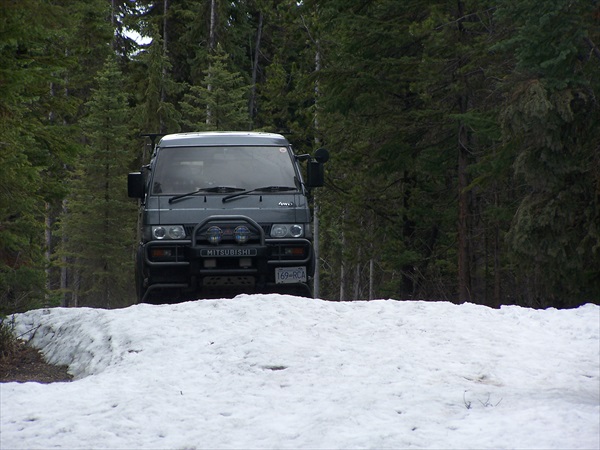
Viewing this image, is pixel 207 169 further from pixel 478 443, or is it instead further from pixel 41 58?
pixel 478 443

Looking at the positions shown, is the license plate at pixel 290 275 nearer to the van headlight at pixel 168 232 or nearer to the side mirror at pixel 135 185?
the van headlight at pixel 168 232

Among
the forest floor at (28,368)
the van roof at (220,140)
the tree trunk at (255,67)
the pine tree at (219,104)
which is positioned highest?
the tree trunk at (255,67)

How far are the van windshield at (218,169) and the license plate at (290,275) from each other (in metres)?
1.20

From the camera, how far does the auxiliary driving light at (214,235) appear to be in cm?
1018

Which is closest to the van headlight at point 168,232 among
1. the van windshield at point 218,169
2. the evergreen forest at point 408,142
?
the van windshield at point 218,169

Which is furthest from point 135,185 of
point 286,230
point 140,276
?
point 286,230

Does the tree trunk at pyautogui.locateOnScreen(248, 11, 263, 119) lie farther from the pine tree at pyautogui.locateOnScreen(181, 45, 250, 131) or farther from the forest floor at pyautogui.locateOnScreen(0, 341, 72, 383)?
the forest floor at pyautogui.locateOnScreen(0, 341, 72, 383)

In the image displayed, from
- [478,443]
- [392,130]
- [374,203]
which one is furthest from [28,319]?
[374,203]

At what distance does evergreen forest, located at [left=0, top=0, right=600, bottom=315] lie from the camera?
475 inches

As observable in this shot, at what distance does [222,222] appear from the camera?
10.2 meters

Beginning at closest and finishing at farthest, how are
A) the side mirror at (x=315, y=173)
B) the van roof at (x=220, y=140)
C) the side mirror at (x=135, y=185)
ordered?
the side mirror at (x=135, y=185)
the side mirror at (x=315, y=173)
the van roof at (x=220, y=140)

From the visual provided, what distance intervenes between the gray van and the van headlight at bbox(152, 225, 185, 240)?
12mm

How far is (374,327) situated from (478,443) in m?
3.15

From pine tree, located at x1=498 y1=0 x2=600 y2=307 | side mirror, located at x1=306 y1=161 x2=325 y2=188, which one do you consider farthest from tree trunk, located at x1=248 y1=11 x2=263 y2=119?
side mirror, located at x1=306 y1=161 x2=325 y2=188
